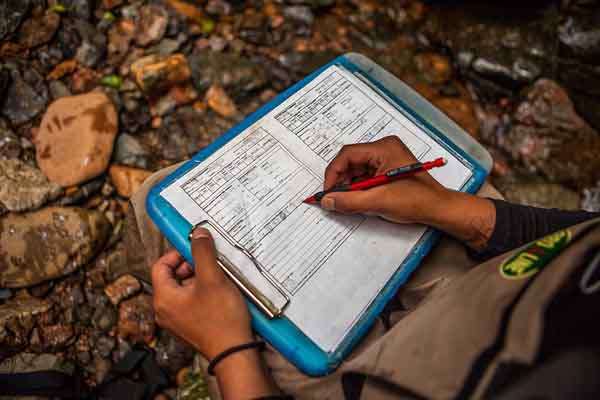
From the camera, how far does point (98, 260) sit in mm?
1711

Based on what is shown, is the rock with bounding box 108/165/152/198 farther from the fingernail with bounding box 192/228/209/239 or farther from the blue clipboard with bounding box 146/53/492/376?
the fingernail with bounding box 192/228/209/239

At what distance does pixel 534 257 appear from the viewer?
2.45 feet

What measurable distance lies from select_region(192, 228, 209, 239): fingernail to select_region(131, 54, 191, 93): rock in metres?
1.28

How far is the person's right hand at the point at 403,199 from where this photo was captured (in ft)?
3.12

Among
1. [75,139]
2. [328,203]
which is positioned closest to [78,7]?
[75,139]

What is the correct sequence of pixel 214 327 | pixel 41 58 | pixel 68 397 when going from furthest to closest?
pixel 41 58, pixel 68 397, pixel 214 327

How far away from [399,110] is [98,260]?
1.37 metres

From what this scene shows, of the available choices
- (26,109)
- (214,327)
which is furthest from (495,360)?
(26,109)

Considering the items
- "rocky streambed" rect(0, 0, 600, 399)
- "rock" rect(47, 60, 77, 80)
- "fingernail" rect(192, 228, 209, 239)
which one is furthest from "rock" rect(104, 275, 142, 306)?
"rock" rect(47, 60, 77, 80)

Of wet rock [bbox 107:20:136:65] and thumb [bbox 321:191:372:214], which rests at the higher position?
thumb [bbox 321:191:372:214]

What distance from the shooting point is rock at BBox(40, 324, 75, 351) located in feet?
5.02

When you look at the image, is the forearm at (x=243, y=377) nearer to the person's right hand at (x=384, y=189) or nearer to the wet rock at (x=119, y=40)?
the person's right hand at (x=384, y=189)

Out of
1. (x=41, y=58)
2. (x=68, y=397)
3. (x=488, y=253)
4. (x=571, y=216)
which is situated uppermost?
(x=571, y=216)

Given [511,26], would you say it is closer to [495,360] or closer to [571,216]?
[571,216]
